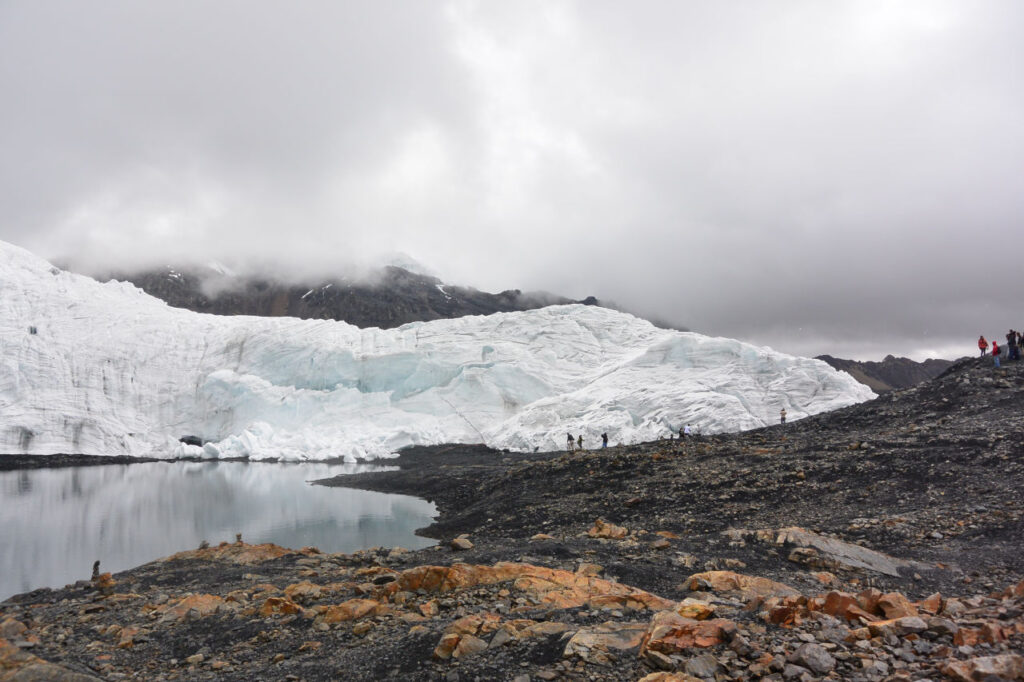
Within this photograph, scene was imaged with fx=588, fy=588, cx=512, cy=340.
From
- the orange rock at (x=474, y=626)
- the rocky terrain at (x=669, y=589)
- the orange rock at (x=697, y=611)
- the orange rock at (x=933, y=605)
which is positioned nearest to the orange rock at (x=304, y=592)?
the rocky terrain at (x=669, y=589)

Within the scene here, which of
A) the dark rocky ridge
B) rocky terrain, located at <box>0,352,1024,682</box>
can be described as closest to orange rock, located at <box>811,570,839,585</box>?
rocky terrain, located at <box>0,352,1024,682</box>

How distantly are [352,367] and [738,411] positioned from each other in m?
34.4

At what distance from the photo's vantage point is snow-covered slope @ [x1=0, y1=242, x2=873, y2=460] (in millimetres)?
47594

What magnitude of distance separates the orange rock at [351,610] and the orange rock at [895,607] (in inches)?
224

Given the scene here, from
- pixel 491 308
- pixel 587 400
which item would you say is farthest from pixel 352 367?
pixel 491 308

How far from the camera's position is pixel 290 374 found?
54.4 meters

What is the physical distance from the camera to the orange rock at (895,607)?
477 centimetres

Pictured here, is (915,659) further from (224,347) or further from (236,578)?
(224,347)

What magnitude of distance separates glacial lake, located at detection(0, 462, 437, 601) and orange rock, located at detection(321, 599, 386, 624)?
989cm

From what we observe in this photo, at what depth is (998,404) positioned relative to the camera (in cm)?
1562

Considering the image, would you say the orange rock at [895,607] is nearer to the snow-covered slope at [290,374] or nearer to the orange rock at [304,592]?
the orange rock at [304,592]

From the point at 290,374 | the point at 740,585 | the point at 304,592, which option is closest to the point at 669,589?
the point at 740,585

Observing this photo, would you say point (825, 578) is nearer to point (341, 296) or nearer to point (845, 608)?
point (845, 608)

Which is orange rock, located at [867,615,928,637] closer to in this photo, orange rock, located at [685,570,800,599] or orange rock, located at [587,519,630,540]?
orange rock, located at [685,570,800,599]
